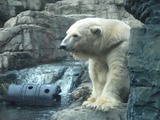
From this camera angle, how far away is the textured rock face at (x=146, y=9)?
11.9 ft

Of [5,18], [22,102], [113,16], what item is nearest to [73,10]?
[113,16]

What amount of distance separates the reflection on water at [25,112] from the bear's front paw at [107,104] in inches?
128

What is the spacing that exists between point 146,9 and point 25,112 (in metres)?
6.06

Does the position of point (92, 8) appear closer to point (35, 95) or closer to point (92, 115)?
point (35, 95)

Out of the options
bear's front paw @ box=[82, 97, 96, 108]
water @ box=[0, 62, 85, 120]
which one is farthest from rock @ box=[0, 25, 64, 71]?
bear's front paw @ box=[82, 97, 96, 108]

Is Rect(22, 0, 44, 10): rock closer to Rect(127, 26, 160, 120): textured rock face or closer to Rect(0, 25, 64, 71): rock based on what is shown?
Rect(0, 25, 64, 71): rock

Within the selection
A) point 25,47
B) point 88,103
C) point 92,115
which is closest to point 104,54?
point 88,103

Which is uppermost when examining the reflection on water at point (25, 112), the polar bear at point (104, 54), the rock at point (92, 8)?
the polar bear at point (104, 54)

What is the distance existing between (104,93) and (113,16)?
15626 millimetres

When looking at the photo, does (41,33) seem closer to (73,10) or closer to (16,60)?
(16,60)

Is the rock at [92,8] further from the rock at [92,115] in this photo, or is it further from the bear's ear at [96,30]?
the rock at [92,115]

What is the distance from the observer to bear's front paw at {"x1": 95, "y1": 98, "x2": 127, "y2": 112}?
5215mm

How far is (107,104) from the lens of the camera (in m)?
5.25

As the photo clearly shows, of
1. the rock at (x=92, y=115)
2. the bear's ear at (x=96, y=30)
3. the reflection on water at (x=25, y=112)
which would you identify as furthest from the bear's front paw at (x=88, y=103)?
the reflection on water at (x=25, y=112)
